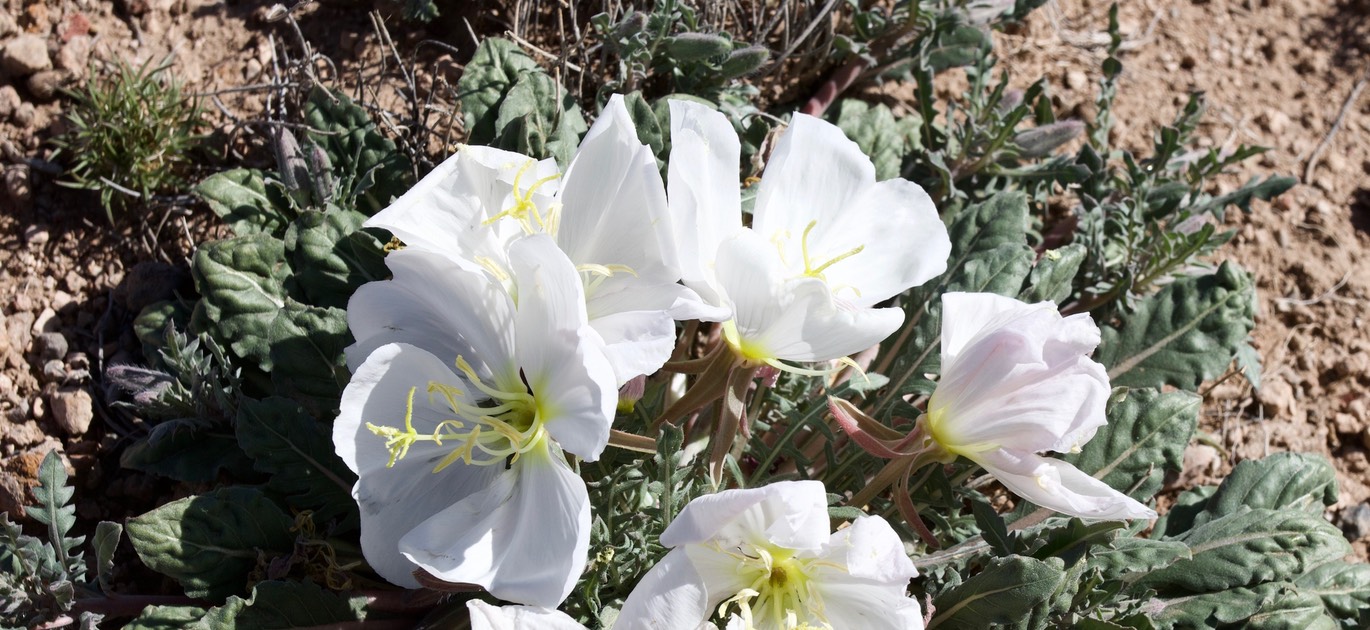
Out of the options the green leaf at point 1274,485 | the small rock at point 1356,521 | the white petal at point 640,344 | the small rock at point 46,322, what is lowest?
the small rock at point 1356,521

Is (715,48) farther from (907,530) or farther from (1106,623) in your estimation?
(1106,623)

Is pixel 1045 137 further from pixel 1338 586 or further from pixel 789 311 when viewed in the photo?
pixel 789 311

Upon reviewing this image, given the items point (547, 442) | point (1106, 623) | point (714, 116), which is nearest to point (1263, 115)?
point (1106, 623)

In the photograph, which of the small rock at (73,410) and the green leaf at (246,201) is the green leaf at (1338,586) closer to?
the green leaf at (246,201)

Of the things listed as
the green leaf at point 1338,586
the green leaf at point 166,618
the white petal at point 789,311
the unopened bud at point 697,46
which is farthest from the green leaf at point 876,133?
the green leaf at point 166,618

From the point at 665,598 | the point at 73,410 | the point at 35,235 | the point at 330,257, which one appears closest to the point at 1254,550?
the point at 665,598

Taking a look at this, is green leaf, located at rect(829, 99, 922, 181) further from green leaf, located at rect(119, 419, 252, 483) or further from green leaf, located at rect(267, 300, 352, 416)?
green leaf, located at rect(119, 419, 252, 483)
